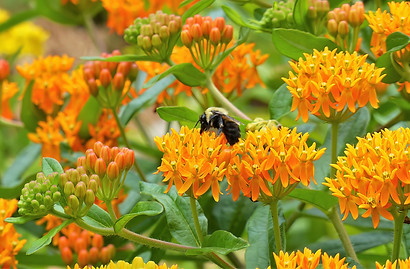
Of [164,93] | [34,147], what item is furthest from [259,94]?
[164,93]

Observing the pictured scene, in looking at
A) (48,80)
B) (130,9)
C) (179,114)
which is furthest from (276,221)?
(130,9)

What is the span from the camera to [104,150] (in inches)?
48.4

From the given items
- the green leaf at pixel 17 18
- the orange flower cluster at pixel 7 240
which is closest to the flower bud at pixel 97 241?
the orange flower cluster at pixel 7 240

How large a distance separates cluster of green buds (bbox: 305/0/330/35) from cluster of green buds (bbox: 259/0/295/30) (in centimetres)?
4

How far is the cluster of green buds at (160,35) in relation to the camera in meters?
1.48

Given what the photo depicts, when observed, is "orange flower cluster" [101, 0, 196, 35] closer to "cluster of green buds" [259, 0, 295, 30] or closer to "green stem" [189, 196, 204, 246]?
"cluster of green buds" [259, 0, 295, 30]

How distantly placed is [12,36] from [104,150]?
10.5 ft

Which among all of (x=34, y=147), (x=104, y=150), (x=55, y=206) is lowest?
(x=34, y=147)

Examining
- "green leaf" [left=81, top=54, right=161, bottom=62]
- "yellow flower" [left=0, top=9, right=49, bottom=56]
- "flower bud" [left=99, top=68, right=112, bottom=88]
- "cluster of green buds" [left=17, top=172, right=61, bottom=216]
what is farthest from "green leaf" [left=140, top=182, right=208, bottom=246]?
"yellow flower" [left=0, top=9, right=49, bottom=56]

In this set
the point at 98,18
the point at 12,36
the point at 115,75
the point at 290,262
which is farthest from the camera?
the point at 98,18

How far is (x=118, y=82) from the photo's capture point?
1.67m

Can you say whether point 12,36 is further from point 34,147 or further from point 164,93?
point 164,93

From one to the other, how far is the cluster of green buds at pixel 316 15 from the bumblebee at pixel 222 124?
37 centimetres

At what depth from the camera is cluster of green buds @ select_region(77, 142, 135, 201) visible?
1216mm
